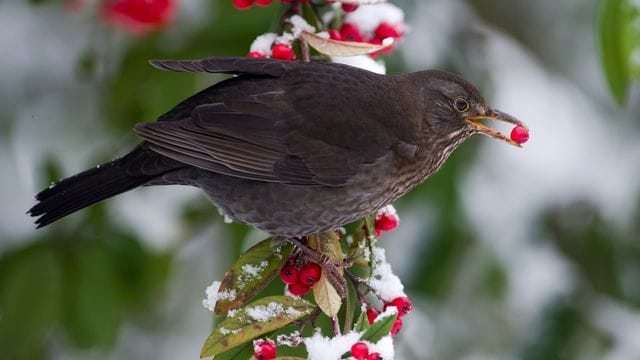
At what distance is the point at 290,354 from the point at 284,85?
0.89 metres

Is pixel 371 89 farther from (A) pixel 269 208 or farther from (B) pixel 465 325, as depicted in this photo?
(B) pixel 465 325

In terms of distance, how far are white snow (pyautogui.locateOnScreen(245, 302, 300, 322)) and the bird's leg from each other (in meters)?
0.16

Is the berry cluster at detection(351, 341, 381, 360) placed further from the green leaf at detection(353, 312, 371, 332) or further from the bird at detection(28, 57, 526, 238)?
the bird at detection(28, 57, 526, 238)

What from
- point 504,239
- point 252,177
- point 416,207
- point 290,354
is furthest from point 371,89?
point 504,239

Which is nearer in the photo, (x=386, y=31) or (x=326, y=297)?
(x=326, y=297)

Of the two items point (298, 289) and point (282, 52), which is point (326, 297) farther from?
point (282, 52)

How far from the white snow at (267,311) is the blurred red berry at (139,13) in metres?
2.43

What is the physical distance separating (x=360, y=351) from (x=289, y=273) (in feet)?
1.88

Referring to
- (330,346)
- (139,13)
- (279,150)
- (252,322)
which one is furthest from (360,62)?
(139,13)

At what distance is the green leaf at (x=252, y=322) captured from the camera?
2893 millimetres

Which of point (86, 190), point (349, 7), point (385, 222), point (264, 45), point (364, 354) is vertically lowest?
point (364, 354)

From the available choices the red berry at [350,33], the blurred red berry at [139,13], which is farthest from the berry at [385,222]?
the blurred red berry at [139,13]

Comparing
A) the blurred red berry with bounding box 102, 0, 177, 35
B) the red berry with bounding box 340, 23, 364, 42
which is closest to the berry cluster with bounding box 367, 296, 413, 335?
the red berry with bounding box 340, 23, 364, 42

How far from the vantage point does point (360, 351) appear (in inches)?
104
